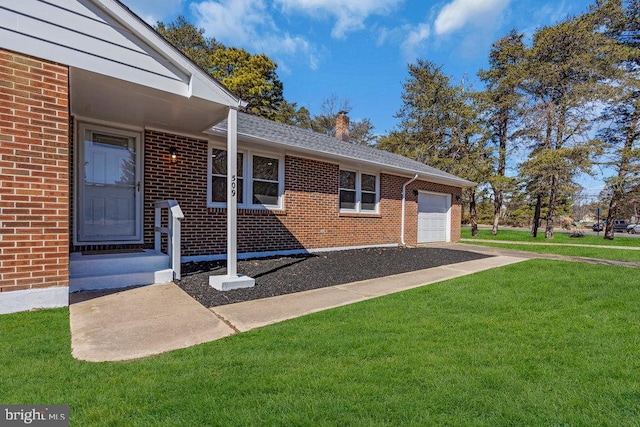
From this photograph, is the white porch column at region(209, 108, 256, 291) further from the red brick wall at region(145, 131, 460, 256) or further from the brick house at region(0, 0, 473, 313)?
the red brick wall at region(145, 131, 460, 256)

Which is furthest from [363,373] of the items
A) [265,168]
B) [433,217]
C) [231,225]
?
[433,217]

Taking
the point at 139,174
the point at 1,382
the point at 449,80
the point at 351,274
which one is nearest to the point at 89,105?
the point at 139,174

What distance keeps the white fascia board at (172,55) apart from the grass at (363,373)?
11.6 feet

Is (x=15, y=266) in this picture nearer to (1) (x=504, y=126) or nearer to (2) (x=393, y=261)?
(2) (x=393, y=261)

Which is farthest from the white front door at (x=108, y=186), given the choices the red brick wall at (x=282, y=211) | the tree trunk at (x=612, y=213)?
the tree trunk at (x=612, y=213)

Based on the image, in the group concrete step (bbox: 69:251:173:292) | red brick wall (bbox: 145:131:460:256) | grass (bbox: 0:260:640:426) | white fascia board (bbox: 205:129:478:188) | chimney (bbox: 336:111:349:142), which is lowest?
grass (bbox: 0:260:640:426)

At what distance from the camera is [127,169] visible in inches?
253

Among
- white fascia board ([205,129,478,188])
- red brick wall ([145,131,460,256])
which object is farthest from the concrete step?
white fascia board ([205,129,478,188])

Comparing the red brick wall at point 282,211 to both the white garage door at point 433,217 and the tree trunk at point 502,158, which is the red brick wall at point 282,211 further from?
the tree trunk at point 502,158

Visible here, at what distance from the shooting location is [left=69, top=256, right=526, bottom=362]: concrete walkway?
3020 millimetres

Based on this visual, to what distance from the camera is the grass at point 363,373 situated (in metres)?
1.99

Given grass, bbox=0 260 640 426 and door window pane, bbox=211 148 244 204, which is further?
door window pane, bbox=211 148 244 204

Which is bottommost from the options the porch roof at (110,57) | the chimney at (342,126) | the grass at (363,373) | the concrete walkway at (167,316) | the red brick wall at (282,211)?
the concrete walkway at (167,316)

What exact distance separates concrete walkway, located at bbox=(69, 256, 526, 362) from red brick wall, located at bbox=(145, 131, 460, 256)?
2.19 metres
